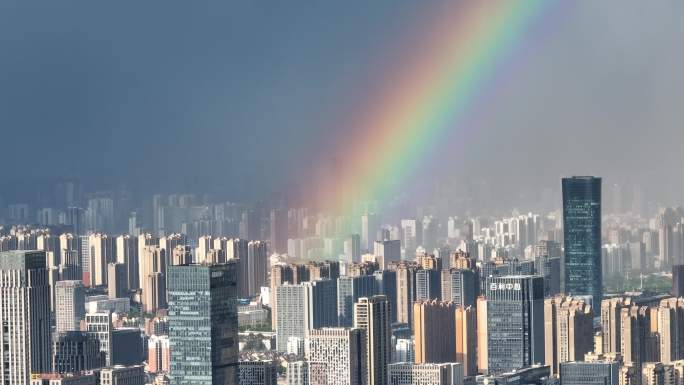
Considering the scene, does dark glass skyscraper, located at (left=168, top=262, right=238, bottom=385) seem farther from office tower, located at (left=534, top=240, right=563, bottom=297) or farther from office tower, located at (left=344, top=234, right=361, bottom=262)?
office tower, located at (left=344, top=234, right=361, bottom=262)

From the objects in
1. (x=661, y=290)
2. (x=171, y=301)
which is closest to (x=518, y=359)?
(x=661, y=290)

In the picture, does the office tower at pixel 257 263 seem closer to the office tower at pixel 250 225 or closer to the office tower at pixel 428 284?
the office tower at pixel 250 225

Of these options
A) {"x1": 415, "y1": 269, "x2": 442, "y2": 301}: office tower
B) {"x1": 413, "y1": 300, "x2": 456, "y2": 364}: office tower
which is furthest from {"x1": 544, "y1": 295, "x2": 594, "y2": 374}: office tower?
{"x1": 415, "y1": 269, "x2": 442, "y2": 301}: office tower

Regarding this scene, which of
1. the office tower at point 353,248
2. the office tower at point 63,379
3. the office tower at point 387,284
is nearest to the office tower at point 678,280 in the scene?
the office tower at point 387,284

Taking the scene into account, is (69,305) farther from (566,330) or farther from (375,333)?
(566,330)

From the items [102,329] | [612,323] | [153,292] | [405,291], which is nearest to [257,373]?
[102,329]
